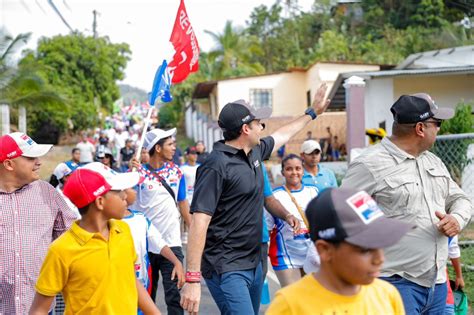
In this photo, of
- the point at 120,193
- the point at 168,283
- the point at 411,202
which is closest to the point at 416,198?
the point at 411,202

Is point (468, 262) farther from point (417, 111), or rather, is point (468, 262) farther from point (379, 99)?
point (379, 99)

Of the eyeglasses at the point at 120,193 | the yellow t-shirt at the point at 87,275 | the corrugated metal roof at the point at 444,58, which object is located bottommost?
the yellow t-shirt at the point at 87,275

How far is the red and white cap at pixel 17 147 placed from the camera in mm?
5160

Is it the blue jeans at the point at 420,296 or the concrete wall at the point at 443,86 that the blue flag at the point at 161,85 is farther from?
the concrete wall at the point at 443,86

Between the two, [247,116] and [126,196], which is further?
[247,116]

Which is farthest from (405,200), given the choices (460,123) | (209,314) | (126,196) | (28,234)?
(460,123)

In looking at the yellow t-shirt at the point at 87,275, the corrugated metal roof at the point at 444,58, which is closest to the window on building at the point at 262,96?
the corrugated metal roof at the point at 444,58

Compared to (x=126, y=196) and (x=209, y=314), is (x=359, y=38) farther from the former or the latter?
(x=126, y=196)

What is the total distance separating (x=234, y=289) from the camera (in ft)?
17.1

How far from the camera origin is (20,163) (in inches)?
204

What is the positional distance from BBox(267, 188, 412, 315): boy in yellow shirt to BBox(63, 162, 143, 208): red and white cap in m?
1.53

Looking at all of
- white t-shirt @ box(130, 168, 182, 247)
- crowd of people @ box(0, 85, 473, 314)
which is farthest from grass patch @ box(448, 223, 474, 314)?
white t-shirt @ box(130, 168, 182, 247)

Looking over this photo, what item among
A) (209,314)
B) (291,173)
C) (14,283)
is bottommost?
(209,314)

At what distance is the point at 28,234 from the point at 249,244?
4.93 feet
